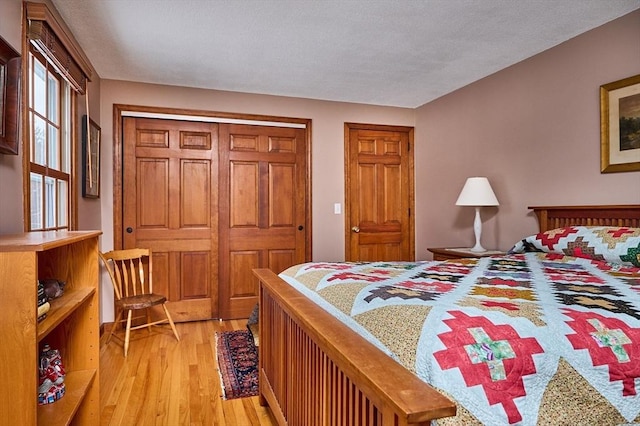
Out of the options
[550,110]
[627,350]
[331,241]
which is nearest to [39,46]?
[627,350]

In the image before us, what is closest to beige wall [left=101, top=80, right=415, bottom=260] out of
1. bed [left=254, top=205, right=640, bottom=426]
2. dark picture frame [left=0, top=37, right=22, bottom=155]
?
dark picture frame [left=0, top=37, right=22, bottom=155]

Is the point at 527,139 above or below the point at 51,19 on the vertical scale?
below

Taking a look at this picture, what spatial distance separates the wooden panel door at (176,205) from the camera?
379 cm

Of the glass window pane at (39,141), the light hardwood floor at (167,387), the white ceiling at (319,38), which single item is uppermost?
the white ceiling at (319,38)

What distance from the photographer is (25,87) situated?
1.99 meters

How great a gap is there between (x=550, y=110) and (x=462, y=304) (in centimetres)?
247

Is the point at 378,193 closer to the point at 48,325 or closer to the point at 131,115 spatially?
the point at 131,115

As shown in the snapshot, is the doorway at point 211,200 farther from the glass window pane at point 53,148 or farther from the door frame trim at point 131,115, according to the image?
the glass window pane at point 53,148

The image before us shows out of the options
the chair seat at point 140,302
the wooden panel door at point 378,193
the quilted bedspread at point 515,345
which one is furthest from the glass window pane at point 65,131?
the wooden panel door at point 378,193

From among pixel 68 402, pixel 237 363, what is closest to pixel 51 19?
pixel 68 402

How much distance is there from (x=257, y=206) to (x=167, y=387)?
2.04 metres

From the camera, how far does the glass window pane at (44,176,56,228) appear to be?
2422 mm

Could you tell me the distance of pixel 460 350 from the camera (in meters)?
0.99

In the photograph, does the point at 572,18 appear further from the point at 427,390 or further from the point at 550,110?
the point at 427,390
